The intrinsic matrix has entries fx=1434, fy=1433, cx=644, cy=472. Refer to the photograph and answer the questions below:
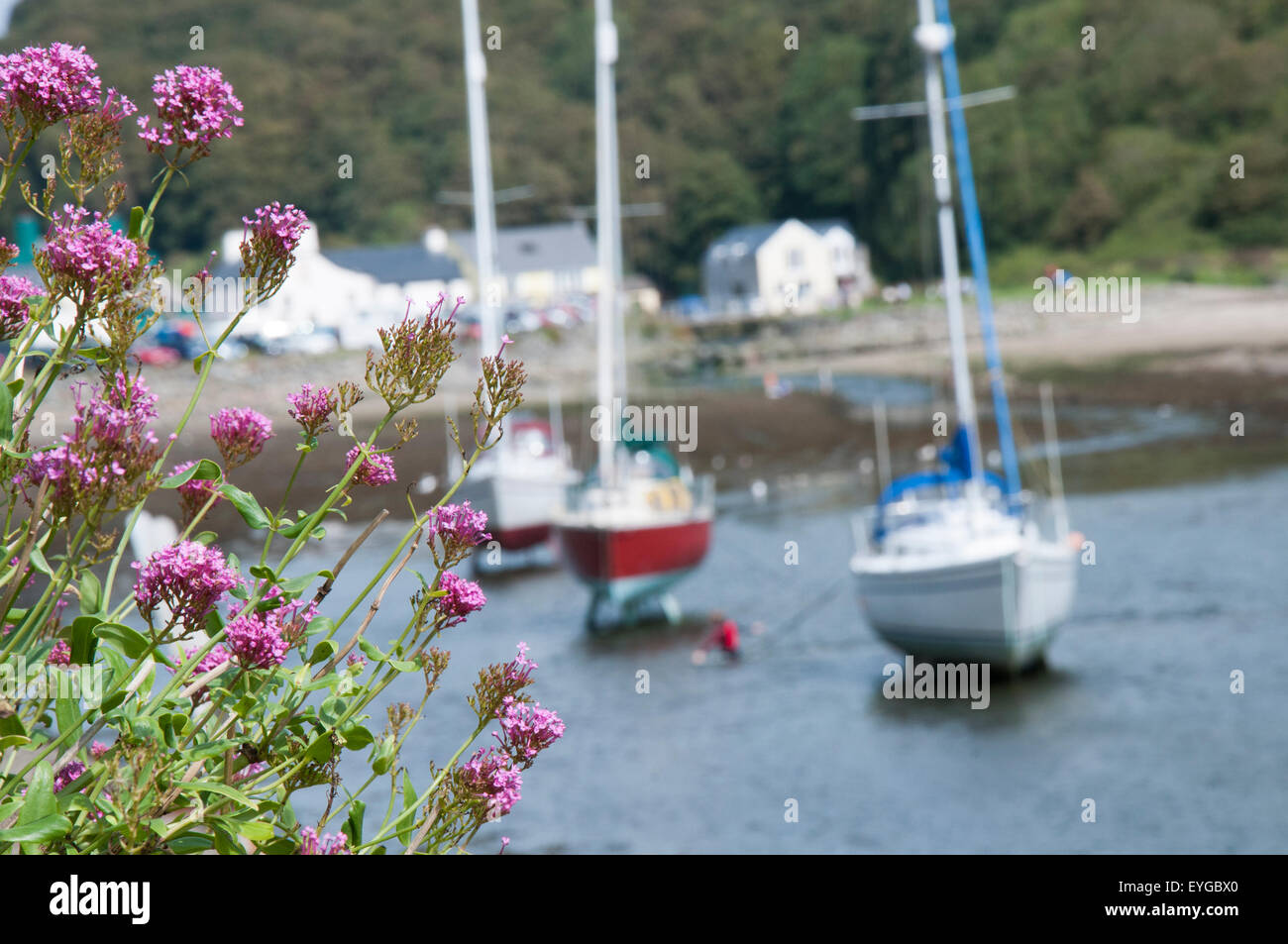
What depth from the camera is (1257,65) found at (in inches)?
2862

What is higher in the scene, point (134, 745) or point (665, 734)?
point (134, 745)

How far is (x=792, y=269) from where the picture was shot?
91000mm

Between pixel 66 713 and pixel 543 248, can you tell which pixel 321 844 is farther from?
pixel 543 248

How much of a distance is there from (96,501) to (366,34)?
11190cm

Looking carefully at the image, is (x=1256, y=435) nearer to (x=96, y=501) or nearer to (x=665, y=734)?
(x=665, y=734)

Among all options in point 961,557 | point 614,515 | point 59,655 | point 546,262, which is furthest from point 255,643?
point 546,262

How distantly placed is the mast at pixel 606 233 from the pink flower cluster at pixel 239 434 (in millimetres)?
24386

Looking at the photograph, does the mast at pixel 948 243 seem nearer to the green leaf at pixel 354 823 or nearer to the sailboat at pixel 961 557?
the sailboat at pixel 961 557

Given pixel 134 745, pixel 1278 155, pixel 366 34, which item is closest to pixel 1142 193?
pixel 1278 155

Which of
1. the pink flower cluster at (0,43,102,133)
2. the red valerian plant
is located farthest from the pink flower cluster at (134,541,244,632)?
the pink flower cluster at (0,43,102,133)

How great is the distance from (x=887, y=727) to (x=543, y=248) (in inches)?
3309

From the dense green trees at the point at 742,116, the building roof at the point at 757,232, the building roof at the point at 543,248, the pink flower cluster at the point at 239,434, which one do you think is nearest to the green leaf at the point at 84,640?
the pink flower cluster at the point at 239,434

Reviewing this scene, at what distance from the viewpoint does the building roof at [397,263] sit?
90.6m

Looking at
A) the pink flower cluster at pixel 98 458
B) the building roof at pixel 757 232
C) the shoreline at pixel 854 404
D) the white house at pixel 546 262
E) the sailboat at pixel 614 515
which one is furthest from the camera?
the white house at pixel 546 262
